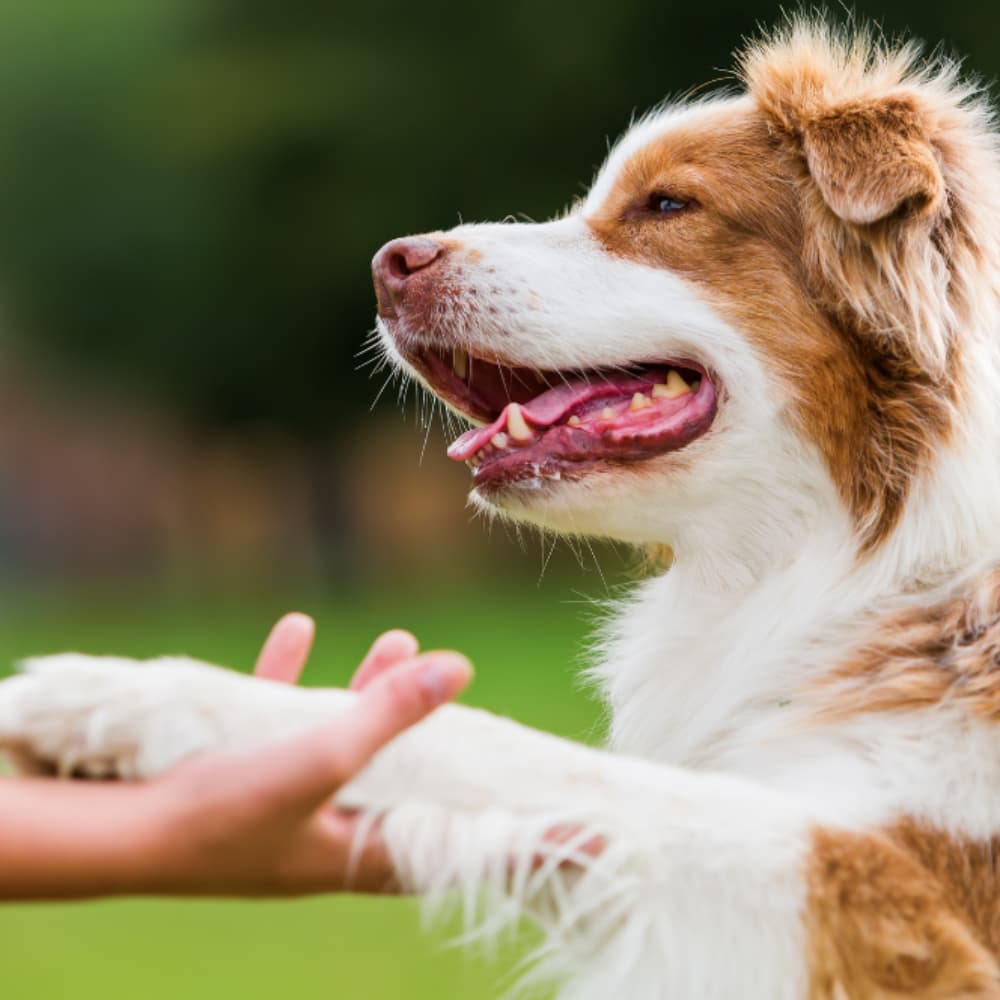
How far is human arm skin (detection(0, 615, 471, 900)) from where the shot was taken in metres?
2.39

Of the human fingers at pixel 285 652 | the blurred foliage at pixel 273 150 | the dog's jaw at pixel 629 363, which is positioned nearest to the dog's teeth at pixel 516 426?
the dog's jaw at pixel 629 363

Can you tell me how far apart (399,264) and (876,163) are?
1187mm

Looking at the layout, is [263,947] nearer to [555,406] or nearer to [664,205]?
[555,406]

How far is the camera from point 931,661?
3199mm

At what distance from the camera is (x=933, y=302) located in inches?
138

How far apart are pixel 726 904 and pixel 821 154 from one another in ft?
5.78

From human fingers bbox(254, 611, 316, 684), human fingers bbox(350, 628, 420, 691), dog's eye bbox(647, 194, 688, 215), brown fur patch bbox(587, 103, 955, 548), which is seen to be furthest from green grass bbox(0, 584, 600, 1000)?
dog's eye bbox(647, 194, 688, 215)

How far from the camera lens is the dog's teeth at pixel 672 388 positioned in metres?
3.77

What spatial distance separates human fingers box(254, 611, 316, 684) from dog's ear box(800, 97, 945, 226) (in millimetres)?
1509

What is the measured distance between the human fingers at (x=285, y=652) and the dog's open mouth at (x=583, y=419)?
2.36 ft

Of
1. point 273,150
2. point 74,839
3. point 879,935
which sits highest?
point 273,150

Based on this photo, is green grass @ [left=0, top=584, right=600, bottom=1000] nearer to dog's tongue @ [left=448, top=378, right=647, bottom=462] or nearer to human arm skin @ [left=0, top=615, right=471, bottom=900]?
human arm skin @ [left=0, top=615, right=471, bottom=900]

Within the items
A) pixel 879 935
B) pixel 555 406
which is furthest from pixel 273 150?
pixel 879 935

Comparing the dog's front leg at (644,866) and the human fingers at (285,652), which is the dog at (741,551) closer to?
the dog's front leg at (644,866)
